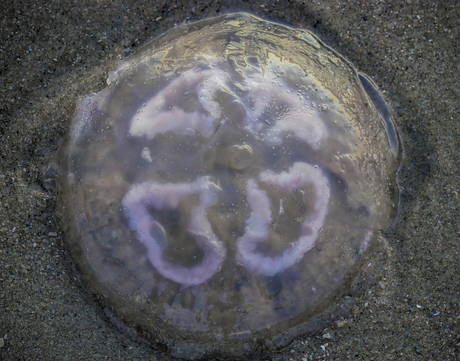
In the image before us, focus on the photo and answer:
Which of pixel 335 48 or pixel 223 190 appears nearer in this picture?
pixel 223 190

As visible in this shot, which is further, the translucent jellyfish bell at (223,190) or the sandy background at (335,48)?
the sandy background at (335,48)

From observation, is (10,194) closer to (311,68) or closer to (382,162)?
(311,68)

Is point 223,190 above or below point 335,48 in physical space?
below

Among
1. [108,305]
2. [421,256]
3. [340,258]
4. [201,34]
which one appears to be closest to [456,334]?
[421,256]

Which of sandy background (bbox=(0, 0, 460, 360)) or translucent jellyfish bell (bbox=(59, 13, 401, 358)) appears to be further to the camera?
sandy background (bbox=(0, 0, 460, 360))
